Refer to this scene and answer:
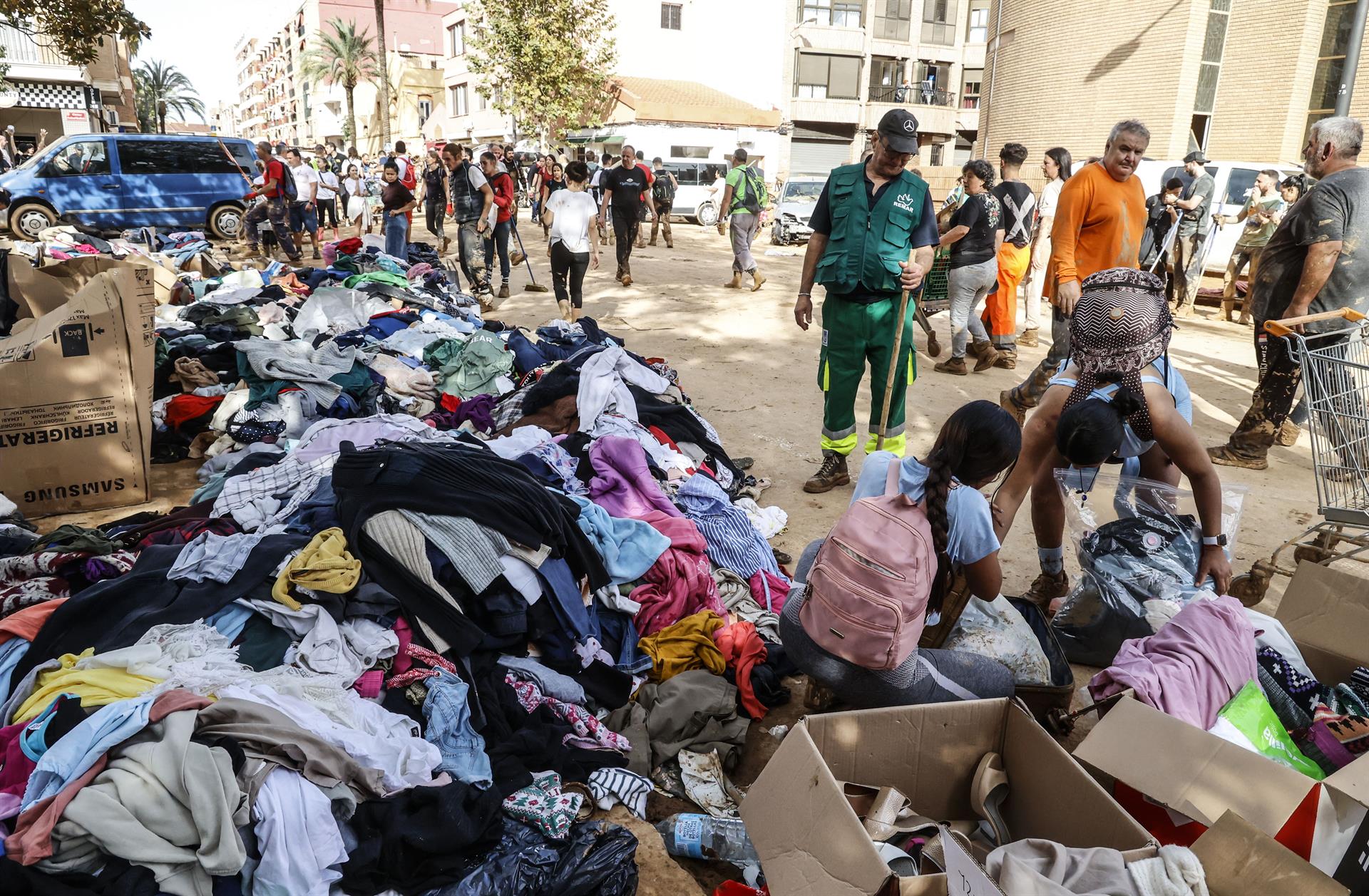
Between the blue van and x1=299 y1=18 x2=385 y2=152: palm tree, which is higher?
x1=299 y1=18 x2=385 y2=152: palm tree

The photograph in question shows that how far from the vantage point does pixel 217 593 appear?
9.37ft

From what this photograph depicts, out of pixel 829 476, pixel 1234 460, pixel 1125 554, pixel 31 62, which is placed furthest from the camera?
pixel 31 62

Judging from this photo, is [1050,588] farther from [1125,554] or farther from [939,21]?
[939,21]

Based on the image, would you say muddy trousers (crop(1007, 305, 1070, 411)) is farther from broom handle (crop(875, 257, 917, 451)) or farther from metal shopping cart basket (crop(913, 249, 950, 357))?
metal shopping cart basket (crop(913, 249, 950, 357))

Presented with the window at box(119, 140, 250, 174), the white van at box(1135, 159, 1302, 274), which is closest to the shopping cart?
the white van at box(1135, 159, 1302, 274)

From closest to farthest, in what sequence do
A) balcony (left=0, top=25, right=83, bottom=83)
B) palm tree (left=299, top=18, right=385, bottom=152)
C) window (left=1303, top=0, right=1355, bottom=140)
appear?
window (left=1303, top=0, right=1355, bottom=140) < balcony (left=0, top=25, right=83, bottom=83) < palm tree (left=299, top=18, right=385, bottom=152)

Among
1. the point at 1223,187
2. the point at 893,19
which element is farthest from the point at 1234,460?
the point at 893,19

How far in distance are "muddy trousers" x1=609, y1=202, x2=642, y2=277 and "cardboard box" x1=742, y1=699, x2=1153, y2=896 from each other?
1049 cm

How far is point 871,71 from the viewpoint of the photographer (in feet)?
122

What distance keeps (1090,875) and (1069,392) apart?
7.07 ft

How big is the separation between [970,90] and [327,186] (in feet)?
112

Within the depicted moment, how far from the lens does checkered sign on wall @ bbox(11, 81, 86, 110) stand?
1086 inches

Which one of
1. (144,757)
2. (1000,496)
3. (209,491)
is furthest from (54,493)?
(1000,496)

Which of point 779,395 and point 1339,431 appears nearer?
point 1339,431
